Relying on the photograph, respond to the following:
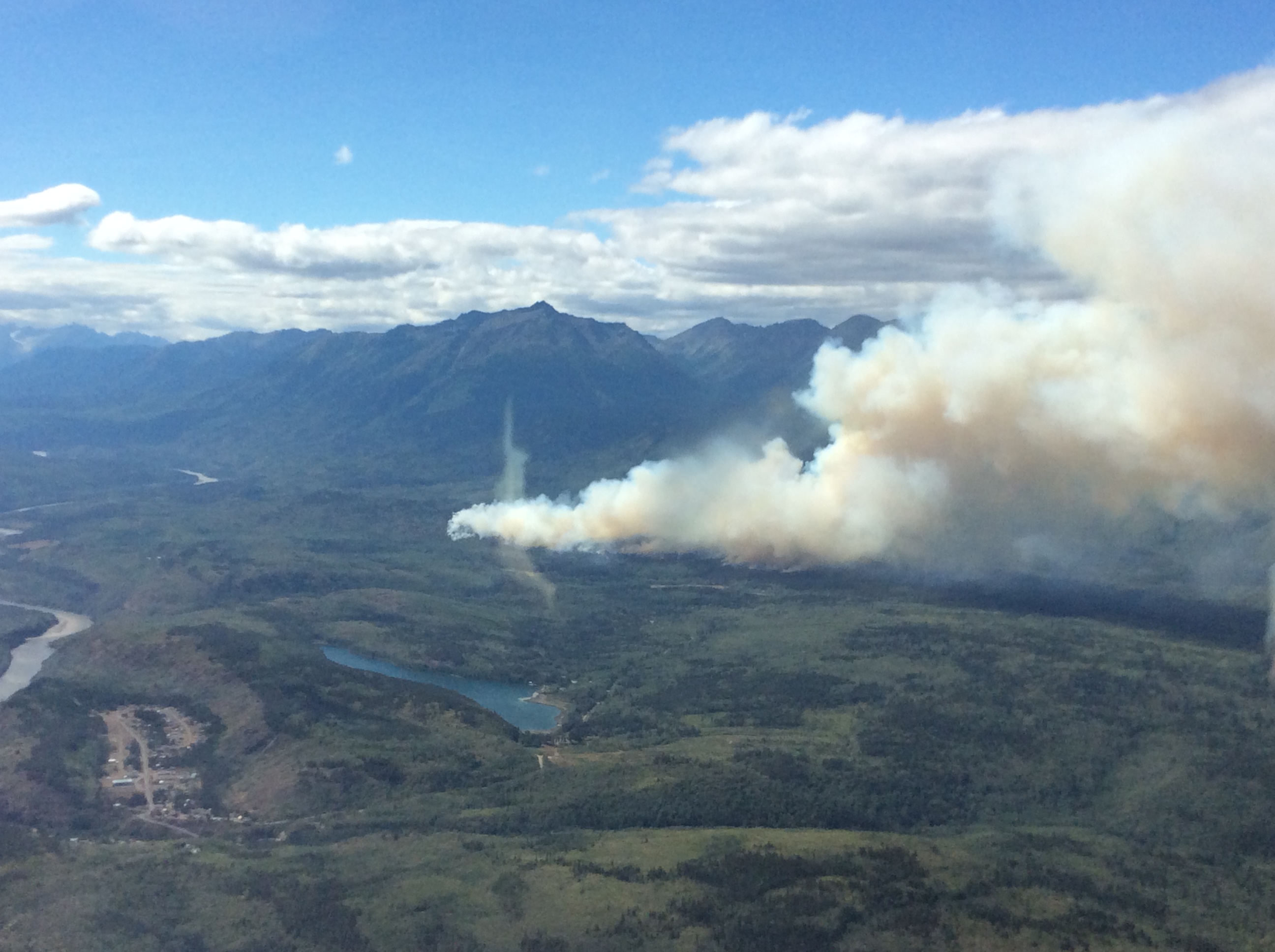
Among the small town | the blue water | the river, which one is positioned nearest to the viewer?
the small town

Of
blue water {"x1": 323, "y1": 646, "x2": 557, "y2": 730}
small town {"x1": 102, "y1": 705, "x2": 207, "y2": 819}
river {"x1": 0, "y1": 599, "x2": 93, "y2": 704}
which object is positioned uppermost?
small town {"x1": 102, "y1": 705, "x2": 207, "y2": 819}

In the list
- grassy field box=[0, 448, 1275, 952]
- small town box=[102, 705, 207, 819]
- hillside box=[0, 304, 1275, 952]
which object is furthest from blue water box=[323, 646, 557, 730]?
small town box=[102, 705, 207, 819]

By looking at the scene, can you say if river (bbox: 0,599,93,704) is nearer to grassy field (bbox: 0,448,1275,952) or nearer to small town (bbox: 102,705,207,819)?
grassy field (bbox: 0,448,1275,952)

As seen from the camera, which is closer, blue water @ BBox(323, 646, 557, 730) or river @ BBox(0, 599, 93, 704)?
blue water @ BBox(323, 646, 557, 730)

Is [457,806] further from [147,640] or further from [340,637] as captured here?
[340,637]

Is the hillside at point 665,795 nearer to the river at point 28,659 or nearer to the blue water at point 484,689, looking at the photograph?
the blue water at point 484,689
